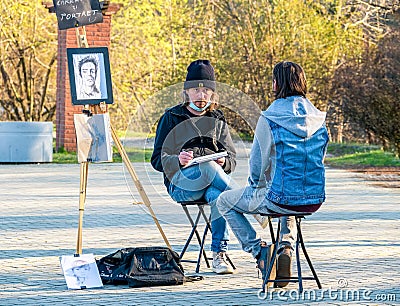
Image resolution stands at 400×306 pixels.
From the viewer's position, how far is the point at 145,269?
7852 mm

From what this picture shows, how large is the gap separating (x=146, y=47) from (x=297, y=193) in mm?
26251

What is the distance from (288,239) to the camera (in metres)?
7.86

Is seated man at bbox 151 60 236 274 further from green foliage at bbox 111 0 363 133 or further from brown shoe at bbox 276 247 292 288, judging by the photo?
green foliage at bbox 111 0 363 133

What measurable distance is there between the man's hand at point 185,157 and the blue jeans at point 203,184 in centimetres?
11

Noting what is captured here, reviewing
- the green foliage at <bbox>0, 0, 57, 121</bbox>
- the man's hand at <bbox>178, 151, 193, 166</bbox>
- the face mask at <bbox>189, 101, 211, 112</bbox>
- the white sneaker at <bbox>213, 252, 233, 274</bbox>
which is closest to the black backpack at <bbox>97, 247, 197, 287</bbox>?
the white sneaker at <bbox>213, 252, 233, 274</bbox>

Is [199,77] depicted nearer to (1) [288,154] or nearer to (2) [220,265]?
(1) [288,154]

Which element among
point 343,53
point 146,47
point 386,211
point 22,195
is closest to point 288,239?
point 386,211

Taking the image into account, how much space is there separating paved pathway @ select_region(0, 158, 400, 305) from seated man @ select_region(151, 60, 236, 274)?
8.9 inches

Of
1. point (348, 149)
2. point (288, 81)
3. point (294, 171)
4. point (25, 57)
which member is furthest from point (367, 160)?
point (294, 171)

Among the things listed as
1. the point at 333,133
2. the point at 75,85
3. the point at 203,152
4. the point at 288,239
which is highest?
the point at 75,85

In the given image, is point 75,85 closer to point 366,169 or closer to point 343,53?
point 366,169

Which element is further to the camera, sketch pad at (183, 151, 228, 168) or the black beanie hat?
the black beanie hat

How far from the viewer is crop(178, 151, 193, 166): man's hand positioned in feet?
26.7

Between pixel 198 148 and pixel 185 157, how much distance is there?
0.25 m
